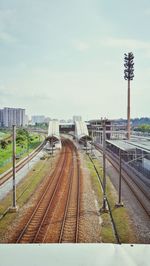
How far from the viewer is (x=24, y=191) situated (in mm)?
32406

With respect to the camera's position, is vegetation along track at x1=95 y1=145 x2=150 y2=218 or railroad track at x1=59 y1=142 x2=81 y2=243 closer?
railroad track at x1=59 y1=142 x2=81 y2=243

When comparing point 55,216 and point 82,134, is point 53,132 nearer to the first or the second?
point 82,134

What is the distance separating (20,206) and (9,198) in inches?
130

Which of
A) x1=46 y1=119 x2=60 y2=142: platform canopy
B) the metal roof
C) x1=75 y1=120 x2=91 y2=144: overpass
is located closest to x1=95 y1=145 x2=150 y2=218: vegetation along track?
the metal roof

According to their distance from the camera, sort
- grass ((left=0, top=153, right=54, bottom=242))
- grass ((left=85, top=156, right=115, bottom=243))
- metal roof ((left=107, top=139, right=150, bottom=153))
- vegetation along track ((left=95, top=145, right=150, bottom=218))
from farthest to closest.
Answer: metal roof ((left=107, top=139, right=150, bottom=153)), vegetation along track ((left=95, top=145, right=150, bottom=218)), grass ((left=0, top=153, right=54, bottom=242)), grass ((left=85, top=156, right=115, bottom=243))

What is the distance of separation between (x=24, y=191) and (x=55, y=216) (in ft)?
32.6

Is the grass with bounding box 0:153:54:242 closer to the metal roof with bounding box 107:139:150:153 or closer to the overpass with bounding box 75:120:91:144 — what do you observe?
the metal roof with bounding box 107:139:150:153

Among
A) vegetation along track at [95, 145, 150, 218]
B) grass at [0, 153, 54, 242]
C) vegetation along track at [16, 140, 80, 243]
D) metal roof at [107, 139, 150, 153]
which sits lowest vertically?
grass at [0, 153, 54, 242]

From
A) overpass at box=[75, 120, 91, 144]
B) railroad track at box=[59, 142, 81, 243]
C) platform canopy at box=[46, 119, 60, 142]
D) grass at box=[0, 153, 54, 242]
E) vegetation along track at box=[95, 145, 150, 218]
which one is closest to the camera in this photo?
railroad track at box=[59, 142, 81, 243]

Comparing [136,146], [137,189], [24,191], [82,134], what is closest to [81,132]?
[82,134]

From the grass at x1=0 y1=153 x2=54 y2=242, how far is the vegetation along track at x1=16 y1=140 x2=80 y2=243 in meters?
1.43

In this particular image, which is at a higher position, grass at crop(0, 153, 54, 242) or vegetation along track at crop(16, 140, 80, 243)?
vegetation along track at crop(16, 140, 80, 243)

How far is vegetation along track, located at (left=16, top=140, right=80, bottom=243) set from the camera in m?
19.2

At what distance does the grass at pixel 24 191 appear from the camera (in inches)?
870
